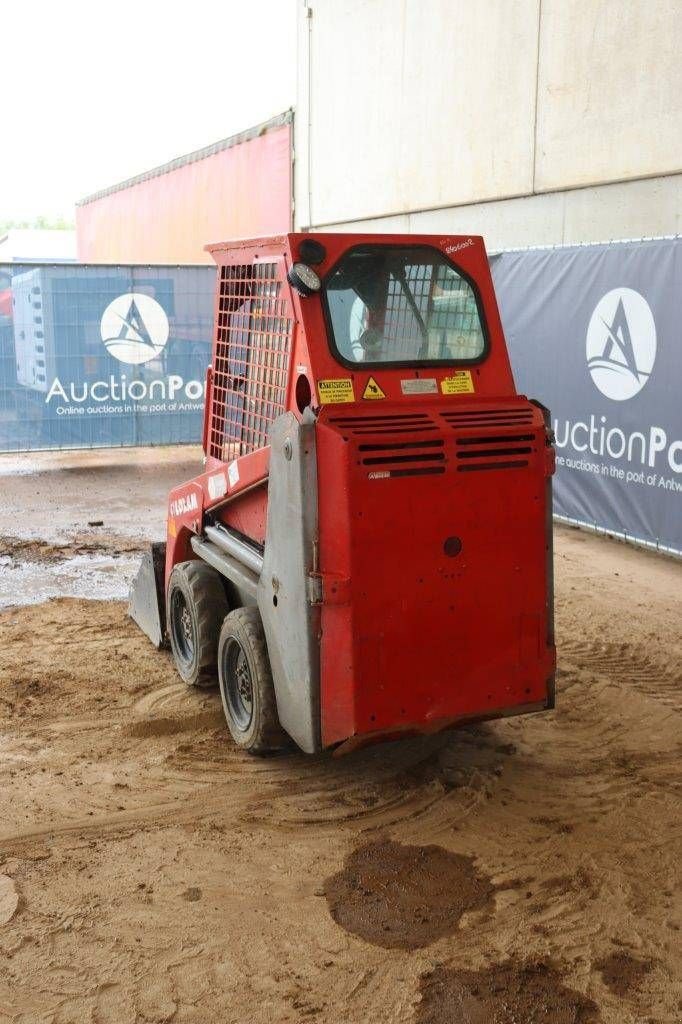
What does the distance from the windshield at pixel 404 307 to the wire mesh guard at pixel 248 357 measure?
0.94ft

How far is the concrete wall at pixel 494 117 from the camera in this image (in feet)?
29.1

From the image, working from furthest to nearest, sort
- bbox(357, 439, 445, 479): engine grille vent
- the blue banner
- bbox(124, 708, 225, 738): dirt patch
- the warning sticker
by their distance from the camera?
the blue banner < bbox(124, 708, 225, 738): dirt patch < the warning sticker < bbox(357, 439, 445, 479): engine grille vent

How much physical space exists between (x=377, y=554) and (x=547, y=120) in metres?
7.39

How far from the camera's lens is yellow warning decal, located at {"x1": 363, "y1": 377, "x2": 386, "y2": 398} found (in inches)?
176

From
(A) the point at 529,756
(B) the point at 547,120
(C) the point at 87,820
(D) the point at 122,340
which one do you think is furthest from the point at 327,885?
(D) the point at 122,340

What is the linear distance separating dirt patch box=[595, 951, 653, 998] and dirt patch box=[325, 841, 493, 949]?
1.67ft

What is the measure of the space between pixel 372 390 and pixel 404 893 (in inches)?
82.1

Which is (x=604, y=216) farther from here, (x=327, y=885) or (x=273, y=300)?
(x=327, y=885)

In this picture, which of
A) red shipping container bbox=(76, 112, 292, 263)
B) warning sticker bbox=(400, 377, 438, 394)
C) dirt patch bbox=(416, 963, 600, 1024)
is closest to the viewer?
dirt patch bbox=(416, 963, 600, 1024)

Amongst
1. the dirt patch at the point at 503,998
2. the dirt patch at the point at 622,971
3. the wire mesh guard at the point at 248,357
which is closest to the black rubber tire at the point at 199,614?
the wire mesh guard at the point at 248,357

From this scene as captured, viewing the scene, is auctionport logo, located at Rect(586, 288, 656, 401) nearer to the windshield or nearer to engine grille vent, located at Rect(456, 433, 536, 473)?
the windshield

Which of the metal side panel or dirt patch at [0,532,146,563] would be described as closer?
the metal side panel

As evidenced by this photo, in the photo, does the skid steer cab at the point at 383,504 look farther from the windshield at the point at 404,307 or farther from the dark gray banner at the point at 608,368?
the dark gray banner at the point at 608,368

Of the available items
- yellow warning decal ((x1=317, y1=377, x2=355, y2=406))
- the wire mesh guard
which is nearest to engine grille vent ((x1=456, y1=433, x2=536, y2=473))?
yellow warning decal ((x1=317, y1=377, x2=355, y2=406))
